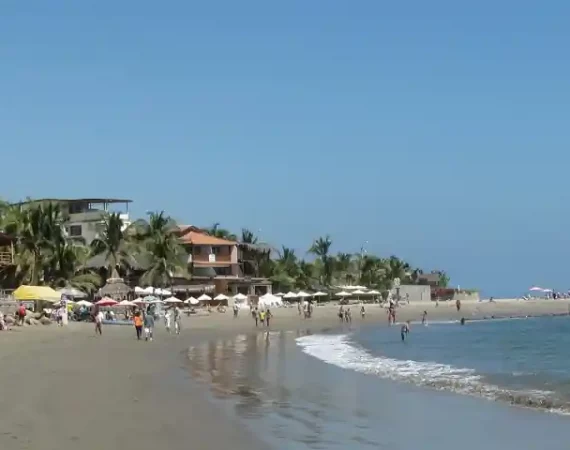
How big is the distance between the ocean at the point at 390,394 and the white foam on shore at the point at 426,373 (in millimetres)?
36

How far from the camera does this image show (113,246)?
220 ft

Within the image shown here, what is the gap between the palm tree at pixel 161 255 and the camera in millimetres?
70000

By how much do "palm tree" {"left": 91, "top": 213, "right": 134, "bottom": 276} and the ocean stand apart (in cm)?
3091

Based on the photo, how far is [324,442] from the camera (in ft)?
39.7

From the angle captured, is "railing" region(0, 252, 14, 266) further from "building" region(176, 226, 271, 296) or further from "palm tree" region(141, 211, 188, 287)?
"building" region(176, 226, 271, 296)

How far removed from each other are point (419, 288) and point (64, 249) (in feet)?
200

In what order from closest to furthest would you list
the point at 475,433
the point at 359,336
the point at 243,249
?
the point at 475,433 → the point at 359,336 → the point at 243,249

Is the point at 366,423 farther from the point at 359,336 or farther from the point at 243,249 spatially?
the point at 243,249

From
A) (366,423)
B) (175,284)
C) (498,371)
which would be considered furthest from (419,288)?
(366,423)

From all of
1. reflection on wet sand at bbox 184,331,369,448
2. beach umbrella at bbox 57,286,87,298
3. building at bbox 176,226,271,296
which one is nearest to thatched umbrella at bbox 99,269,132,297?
beach umbrella at bbox 57,286,87,298

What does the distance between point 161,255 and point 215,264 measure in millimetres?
12529

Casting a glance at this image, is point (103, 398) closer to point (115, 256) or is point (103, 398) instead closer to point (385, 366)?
point (385, 366)

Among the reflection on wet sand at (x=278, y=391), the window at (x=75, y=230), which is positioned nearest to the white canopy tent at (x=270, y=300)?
the window at (x=75, y=230)

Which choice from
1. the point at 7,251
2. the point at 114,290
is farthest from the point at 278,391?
the point at 7,251
